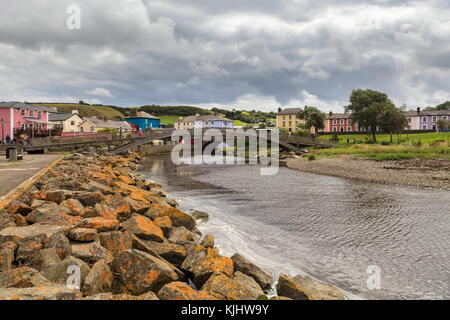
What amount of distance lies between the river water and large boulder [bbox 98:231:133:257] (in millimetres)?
4051

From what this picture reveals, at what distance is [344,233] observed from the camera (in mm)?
11836

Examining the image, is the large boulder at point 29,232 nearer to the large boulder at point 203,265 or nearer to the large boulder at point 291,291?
the large boulder at point 203,265

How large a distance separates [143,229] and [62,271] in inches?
115

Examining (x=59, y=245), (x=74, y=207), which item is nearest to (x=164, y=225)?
(x=74, y=207)

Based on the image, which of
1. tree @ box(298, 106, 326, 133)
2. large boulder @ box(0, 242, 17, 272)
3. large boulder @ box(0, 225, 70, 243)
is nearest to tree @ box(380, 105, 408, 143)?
tree @ box(298, 106, 326, 133)

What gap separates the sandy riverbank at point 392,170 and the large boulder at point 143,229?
21.7 meters

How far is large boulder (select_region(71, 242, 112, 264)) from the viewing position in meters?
6.50

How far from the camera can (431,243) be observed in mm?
10578

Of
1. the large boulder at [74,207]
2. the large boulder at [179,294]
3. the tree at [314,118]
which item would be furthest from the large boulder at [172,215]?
the tree at [314,118]

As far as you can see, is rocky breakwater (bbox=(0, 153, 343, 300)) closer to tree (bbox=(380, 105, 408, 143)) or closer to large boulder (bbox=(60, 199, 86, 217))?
large boulder (bbox=(60, 199, 86, 217))

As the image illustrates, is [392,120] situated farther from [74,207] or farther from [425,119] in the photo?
[74,207]

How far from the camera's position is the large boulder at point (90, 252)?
650 centimetres
